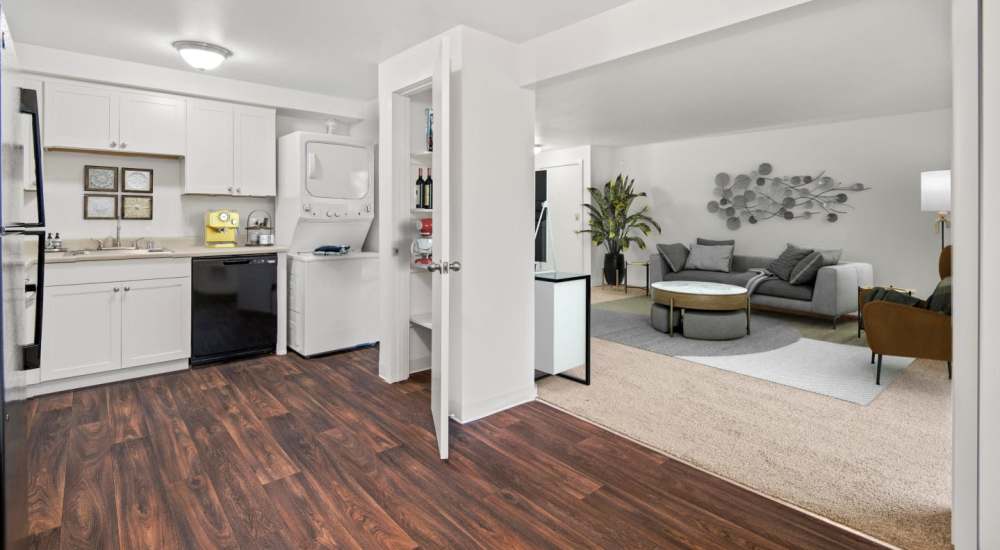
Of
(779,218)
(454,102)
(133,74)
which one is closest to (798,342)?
(779,218)

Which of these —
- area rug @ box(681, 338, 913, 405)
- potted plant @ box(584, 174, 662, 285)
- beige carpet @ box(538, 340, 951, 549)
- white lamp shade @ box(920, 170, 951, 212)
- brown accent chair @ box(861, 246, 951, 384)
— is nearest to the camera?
beige carpet @ box(538, 340, 951, 549)

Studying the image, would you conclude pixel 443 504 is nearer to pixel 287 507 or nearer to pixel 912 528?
pixel 287 507

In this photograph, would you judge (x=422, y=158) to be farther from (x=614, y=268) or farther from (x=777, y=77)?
(x=614, y=268)

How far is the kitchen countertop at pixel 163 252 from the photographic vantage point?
3479 mm

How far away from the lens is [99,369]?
3613 millimetres

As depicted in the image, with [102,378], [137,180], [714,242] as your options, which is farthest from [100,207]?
[714,242]

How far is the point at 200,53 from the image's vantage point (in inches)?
137

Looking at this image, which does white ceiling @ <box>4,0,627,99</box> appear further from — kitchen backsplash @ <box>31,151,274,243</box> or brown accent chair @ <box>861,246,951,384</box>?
brown accent chair @ <box>861,246,951,384</box>

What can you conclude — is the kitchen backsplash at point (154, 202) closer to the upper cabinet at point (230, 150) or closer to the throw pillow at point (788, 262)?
the upper cabinet at point (230, 150)

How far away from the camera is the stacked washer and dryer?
4.37m

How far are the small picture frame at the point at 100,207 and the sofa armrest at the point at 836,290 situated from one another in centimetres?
674

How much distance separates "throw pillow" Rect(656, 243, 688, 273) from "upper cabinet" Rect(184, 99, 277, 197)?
5.13m

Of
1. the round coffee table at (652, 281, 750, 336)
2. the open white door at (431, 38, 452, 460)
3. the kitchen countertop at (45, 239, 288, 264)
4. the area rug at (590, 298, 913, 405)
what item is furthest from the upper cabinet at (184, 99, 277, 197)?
the round coffee table at (652, 281, 750, 336)

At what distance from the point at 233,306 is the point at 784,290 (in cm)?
573
